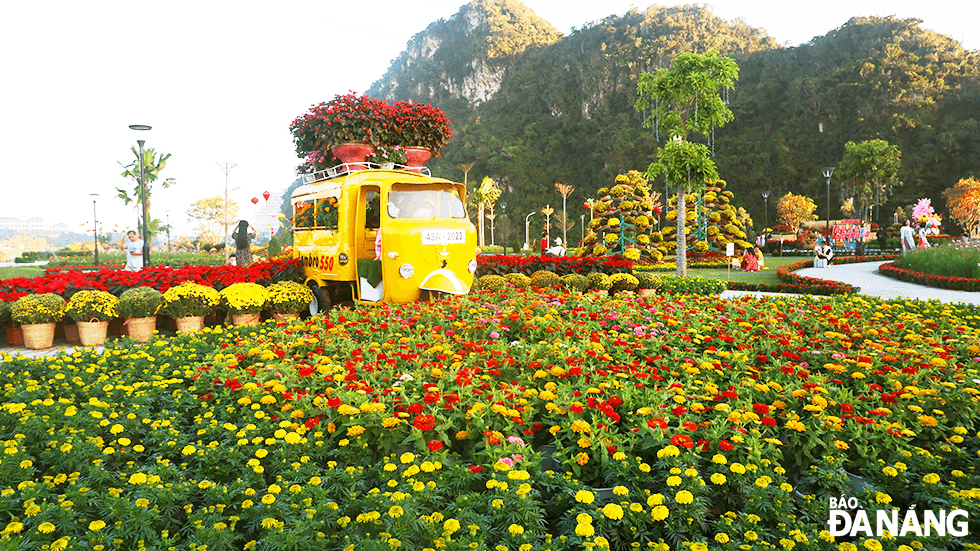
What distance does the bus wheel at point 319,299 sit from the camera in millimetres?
9750

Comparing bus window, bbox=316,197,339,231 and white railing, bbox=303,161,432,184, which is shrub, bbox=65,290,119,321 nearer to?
bus window, bbox=316,197,339,231

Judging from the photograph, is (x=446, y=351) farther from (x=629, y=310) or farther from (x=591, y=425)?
(x=629, y=310)

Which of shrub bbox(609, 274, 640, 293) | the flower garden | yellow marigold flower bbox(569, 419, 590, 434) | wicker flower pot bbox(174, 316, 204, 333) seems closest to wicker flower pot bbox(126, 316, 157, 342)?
wicker flower pot bbox(174, 316, 204, 333)

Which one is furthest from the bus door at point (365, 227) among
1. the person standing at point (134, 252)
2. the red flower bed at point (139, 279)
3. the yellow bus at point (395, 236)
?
the person standing at point (134, 252)

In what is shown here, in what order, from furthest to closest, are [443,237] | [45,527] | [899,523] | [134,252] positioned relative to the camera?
[134,252]
[443,237]
[899,523]
[45,527]

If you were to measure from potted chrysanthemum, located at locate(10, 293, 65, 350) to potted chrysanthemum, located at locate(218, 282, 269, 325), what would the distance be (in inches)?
88.7

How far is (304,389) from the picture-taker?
4.55 metres

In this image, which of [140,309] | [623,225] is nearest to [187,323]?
[140,309]

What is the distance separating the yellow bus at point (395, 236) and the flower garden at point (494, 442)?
8.79 ft

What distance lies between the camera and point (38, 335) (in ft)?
27.1

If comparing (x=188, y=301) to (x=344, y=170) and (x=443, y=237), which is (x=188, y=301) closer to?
(x=344, y=170)

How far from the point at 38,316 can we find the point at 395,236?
534cm

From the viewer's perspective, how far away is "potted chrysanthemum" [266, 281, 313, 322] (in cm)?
892

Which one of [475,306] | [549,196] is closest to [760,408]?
[475,306]
